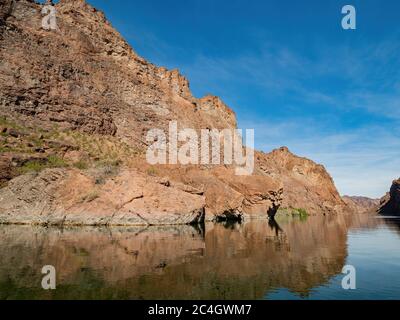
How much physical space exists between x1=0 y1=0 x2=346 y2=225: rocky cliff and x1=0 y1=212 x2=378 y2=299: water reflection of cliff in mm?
17326

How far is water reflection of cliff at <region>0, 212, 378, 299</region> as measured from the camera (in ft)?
49.8

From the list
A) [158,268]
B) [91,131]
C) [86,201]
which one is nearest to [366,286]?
[158,268]

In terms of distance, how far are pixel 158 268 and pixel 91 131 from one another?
195 feet

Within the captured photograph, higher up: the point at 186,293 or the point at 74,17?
the point at 74,17

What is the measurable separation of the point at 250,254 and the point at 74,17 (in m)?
84.1

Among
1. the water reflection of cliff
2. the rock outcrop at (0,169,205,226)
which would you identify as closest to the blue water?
the water reflection of cliff

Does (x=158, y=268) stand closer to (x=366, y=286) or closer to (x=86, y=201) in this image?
(x=366, y=286)

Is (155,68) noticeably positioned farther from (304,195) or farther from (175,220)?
(304,195)

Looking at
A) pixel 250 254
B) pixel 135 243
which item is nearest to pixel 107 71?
pixel 135 243

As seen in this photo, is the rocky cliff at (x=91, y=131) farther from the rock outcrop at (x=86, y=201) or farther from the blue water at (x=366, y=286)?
the blue water at (x=366, y=286)

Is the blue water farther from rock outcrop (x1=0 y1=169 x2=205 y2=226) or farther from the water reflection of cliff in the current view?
rock outcrop (x1=0 y1=169 x2=205 y2=226)

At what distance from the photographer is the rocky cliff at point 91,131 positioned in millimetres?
48469

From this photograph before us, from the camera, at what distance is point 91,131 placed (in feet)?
245
